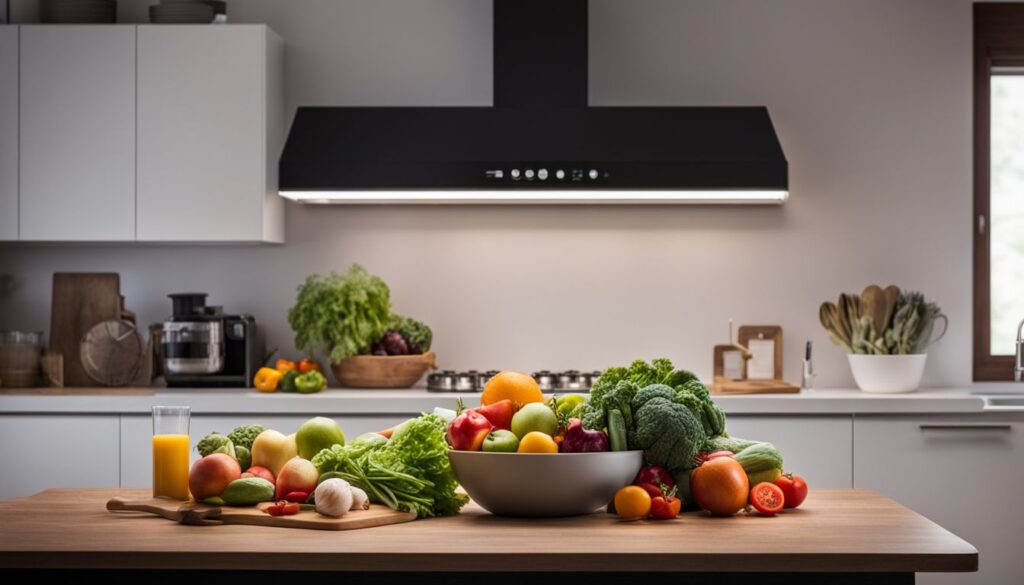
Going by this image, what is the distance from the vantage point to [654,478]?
2.22m

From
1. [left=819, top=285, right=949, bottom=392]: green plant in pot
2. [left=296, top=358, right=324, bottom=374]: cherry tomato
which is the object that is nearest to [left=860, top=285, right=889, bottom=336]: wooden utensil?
[left=819, top=285, right=949, bottom=392]: green plant in pot

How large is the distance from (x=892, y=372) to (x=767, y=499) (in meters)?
2.34

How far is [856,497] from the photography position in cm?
245

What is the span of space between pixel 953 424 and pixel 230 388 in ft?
8.92

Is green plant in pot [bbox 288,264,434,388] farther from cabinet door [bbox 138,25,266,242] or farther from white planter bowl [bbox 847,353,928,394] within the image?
white planter bowl [bbox 847,353,928,394]

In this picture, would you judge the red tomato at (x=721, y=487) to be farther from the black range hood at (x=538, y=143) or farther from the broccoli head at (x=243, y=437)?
the black range hood at (x=538, y=143)

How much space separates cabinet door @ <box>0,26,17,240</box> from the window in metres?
3.87

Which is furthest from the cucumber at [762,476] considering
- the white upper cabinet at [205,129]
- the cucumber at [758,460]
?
the white upper cabinet at [205,129]

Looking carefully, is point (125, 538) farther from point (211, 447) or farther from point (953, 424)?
point (953, 424)

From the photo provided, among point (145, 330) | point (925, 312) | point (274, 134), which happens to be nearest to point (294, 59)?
point (274, 134)

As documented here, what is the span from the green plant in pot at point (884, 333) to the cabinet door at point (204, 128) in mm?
2315

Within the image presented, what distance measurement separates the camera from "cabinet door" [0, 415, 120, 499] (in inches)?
164

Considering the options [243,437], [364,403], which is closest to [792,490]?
[243,437]

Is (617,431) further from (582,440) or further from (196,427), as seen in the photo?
(196,427)
